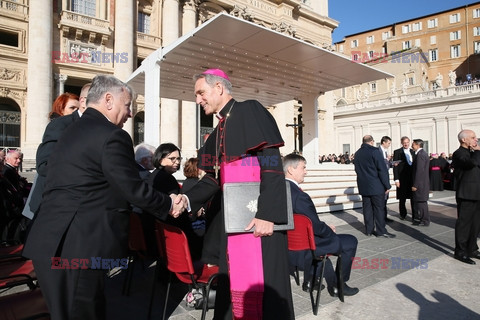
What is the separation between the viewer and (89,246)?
1.78m

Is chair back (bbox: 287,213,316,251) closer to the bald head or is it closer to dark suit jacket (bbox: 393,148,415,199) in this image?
the bald head

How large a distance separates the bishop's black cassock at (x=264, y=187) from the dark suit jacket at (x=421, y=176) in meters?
6.62

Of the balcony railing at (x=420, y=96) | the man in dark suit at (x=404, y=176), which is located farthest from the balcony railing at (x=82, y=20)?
the balcony railing at (x=420, y=96)

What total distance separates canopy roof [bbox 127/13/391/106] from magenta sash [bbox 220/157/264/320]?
6.67 metres

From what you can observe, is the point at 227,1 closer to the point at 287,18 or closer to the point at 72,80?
the point at 287,18

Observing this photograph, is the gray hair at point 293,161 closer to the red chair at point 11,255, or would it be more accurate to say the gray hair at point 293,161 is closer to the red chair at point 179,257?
the red chair at point 179,257

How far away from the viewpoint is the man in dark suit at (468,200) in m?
4.62

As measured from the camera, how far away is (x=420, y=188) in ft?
24.4

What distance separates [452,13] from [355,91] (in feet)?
→ 78.7

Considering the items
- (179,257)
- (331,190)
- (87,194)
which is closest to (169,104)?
(331,190)

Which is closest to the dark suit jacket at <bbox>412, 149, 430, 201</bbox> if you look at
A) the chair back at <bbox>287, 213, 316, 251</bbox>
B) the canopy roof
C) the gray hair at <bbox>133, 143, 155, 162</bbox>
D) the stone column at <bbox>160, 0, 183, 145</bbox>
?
the canopy roof

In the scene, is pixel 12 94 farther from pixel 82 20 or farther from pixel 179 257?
pixel 179 257

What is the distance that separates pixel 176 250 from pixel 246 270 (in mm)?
845

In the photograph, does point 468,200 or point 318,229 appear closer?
point 318,229
